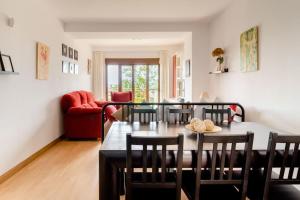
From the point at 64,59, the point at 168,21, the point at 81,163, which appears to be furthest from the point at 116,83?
the point at 81,163

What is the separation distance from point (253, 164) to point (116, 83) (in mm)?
8259

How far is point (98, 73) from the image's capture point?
9562 millimetres

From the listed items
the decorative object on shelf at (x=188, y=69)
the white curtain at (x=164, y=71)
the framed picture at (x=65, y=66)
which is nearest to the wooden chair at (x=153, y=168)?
the framed picture at (x=65, y=66)

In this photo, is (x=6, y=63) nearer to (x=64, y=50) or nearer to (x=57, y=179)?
(x=57, y=179)

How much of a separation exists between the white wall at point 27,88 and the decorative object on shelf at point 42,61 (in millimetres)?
96

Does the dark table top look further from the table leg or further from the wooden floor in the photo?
the wooden floor

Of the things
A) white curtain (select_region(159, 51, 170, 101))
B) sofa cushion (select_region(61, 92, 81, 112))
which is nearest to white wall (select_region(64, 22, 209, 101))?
sofa cushion (select_region(61, 92, 81, 112))

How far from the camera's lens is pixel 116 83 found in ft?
32.2

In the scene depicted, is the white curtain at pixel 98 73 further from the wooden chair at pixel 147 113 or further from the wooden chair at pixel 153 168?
the wooden chair at pixel 153 168

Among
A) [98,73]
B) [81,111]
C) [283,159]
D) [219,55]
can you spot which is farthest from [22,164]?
[98,73]

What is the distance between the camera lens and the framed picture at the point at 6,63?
3117mm

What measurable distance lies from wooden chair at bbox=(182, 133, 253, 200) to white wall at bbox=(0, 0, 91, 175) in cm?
253

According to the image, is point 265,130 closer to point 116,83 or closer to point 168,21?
point 168,21

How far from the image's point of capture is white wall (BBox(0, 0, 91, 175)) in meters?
3.34
